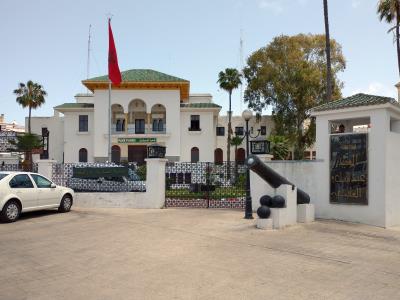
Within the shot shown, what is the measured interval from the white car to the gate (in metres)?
4.13

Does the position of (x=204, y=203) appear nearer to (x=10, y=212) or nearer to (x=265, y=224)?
(x=265, y=224)

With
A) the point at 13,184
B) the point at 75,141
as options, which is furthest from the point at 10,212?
the point at 75,141

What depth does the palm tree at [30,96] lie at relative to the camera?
147ft

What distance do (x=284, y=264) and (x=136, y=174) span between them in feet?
28.9

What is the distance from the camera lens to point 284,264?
733 cm

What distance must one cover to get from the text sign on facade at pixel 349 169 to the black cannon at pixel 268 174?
116cm

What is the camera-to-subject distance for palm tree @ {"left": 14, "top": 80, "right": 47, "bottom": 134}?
44.8 metres

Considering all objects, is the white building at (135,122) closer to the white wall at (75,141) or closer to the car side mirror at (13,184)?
the white wall at (75,141)

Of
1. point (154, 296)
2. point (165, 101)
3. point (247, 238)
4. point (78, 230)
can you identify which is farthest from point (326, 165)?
point (165, 101)

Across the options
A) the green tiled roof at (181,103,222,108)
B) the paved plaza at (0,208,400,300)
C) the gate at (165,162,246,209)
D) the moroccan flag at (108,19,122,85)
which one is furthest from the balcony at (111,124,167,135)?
the paved plaza at (0,208,400,300)

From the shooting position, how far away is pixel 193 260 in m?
7.53

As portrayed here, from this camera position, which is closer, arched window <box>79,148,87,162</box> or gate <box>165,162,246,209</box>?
gate <box>165,162,246,209</box>

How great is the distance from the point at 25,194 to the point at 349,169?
9926 millimetres

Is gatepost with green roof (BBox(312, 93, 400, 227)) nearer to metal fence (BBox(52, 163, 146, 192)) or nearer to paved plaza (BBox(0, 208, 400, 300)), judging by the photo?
paved plaza (BBox(0, 208, 400, 300))
